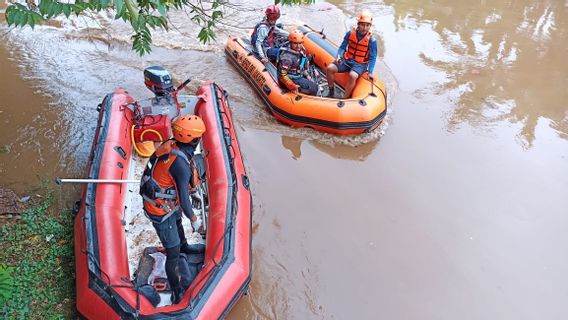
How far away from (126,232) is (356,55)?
3.27 m

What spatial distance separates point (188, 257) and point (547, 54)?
22.9 ft

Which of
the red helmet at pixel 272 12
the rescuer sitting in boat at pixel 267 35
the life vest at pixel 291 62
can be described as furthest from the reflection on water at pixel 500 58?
the red helmet at pixel 272 12

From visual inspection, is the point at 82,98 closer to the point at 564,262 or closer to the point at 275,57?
the point at 275,57

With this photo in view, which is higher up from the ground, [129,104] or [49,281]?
[129,104]

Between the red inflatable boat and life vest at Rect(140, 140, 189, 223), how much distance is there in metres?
0.43

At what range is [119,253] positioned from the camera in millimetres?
2988

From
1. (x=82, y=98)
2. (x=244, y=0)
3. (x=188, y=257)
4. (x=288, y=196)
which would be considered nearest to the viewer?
(x=188, y=257)

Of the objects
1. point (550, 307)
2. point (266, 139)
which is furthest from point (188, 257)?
point (550, 307)

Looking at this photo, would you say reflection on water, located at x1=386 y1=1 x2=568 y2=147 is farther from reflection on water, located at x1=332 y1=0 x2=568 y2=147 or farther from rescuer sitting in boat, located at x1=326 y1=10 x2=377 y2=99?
rescuer sitting in boat, located at x1=326 y1=10 x2=377 y2=99

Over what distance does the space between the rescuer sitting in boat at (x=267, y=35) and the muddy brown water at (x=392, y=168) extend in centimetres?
61

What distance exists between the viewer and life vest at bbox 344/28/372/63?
5207 millimetres

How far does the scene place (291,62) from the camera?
5.18 metres

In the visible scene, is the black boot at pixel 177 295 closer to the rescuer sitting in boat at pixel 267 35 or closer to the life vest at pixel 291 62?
the life vest at pixel 291 62

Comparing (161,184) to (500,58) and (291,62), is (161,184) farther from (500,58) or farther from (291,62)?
(500,58)
